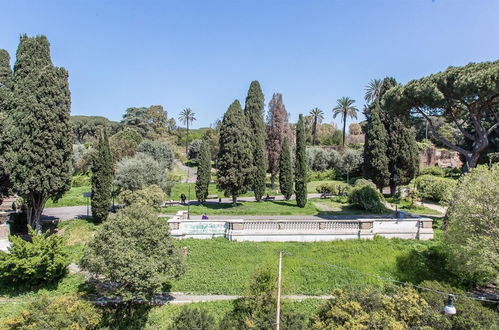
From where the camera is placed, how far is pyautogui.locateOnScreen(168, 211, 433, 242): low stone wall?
18531 mm

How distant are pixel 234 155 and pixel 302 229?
496 inches

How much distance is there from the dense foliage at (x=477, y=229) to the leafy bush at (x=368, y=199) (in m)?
12.2

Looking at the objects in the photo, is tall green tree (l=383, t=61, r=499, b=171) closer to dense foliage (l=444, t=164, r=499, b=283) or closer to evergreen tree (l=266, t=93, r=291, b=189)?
dense foliage (l=444, t=164, r=499, b=283)

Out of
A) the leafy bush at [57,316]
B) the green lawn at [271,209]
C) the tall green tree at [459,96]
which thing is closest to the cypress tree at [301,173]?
the green lawn at [271,209]

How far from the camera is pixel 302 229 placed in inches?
734

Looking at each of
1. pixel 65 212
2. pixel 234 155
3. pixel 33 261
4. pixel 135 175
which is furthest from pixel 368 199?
pixel 65 212

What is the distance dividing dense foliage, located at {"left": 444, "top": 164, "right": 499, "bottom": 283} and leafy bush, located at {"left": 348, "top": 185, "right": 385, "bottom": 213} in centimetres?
1224

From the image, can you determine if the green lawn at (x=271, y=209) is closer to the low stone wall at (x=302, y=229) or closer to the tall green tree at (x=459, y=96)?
the low stone wall at (x=302, y=229)

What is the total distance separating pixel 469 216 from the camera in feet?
47.3

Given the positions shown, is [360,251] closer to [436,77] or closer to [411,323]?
[411,323]

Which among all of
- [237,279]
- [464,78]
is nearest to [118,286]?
[237,279]

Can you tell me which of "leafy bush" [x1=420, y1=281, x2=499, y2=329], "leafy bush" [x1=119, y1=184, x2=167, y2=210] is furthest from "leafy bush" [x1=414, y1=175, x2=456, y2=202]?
"leafy bush" [x1=119, y1=184, x2=167, y2=210]

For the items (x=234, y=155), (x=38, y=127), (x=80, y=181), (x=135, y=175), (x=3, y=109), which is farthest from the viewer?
(x=80, y=181)

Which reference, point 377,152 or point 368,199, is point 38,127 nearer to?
point 368,199
